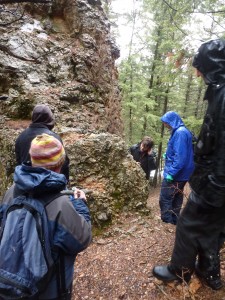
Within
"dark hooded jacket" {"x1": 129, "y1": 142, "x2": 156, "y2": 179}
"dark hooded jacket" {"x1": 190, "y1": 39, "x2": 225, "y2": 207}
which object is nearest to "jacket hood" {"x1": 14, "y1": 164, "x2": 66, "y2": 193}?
"dark hooded jacket" {"x1": 190, "y1": 39, "x2": 225, "y2": 207}

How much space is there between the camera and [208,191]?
251 cm

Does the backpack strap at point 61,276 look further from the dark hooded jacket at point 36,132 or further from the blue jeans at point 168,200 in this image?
the blue jeans at point 168,200

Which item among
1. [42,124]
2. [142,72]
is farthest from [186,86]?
[42,124]

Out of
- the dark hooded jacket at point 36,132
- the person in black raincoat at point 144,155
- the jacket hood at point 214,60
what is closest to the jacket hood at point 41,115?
the dark hooded jacket at point 36,132

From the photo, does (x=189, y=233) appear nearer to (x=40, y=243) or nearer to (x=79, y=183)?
(x=40, y=243)

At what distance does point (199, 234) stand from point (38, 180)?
5.80ft

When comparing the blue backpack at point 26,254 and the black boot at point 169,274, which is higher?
the blue backpack at point 26,254

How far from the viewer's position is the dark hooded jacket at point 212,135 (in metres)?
2.45

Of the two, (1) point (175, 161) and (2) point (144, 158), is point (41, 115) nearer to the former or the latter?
(1) point (175, 161)

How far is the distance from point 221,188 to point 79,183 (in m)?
3.08

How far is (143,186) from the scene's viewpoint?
5.41 meters

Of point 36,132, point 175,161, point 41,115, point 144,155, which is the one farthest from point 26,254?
point 144,155

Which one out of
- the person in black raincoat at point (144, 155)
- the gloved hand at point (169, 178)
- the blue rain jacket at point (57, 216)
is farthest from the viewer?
the person in black raincoat at point (144, 155)

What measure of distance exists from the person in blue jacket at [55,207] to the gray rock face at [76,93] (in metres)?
2.22
